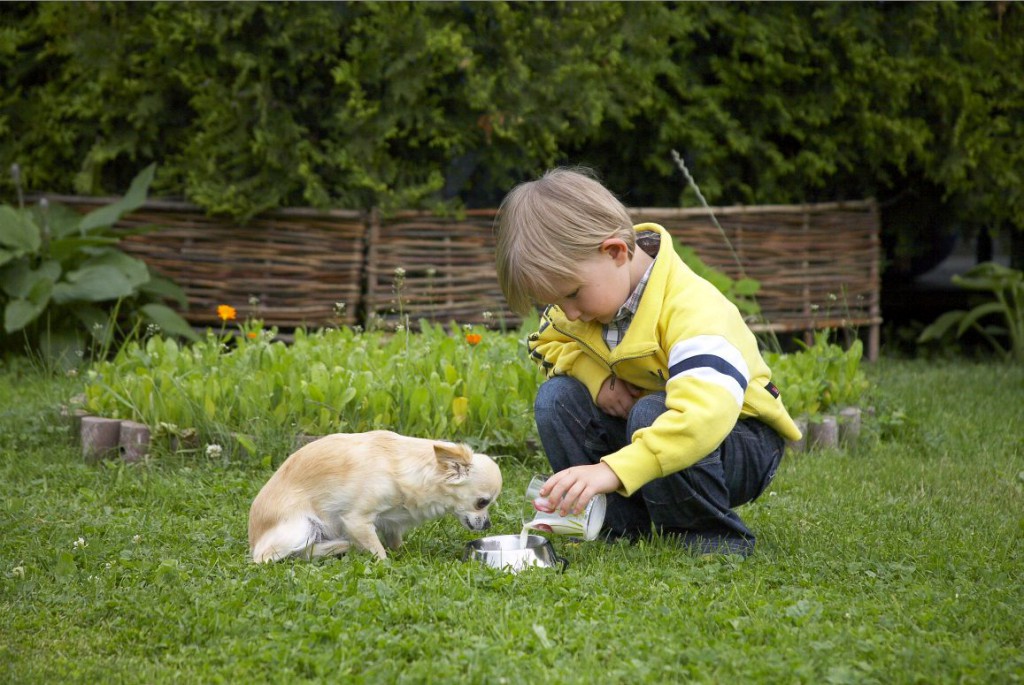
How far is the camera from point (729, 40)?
795cm

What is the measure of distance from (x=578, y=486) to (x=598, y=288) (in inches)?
24.3

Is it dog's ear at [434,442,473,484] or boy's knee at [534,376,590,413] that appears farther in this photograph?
boy's knee at [534,376,590,413]

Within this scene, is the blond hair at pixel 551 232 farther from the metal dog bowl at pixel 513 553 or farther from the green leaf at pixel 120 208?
the green leaf at pixel 120 208

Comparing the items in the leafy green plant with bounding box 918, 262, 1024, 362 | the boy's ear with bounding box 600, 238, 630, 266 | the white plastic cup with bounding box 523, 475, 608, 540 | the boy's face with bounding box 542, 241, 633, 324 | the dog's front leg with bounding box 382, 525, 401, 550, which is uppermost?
the boy's ear with bounding box 600, 238, 630, 266

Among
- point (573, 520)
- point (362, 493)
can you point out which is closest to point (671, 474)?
point (573, 520)

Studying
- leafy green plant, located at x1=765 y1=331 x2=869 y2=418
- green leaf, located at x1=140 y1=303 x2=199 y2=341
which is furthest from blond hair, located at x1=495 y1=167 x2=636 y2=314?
green leaf, located at x1=140 y1=303 x2=199 y2=341

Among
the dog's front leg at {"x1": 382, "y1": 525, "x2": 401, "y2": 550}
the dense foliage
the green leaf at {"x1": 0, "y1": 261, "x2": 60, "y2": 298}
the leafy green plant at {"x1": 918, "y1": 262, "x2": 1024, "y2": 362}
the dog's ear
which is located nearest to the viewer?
the dog's ear

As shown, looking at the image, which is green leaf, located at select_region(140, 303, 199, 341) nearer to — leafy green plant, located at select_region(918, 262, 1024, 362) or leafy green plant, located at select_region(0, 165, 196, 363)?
leafy green plant, located at select_region(0, 165, 196, 363)

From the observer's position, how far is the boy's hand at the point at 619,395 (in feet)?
11.9

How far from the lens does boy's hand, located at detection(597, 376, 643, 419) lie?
11.9 feet

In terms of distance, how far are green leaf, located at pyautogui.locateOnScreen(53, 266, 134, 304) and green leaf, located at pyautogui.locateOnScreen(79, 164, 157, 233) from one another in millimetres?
431

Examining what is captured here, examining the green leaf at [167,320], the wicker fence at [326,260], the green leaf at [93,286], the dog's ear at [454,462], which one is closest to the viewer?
the dog's ear at [454,462]

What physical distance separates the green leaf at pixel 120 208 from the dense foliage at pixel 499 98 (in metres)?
0.29

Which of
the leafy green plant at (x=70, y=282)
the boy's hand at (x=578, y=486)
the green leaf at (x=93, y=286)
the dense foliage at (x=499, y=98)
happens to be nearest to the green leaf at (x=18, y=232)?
the leafy green plant at (x=70, y=282)
